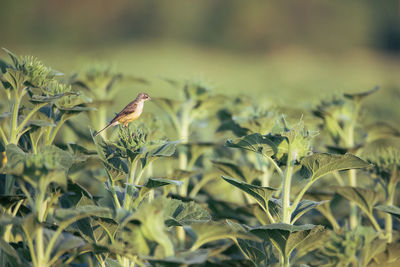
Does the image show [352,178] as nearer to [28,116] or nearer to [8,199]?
[28,116]

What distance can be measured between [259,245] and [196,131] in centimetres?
310

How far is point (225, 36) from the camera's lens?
33.8 m

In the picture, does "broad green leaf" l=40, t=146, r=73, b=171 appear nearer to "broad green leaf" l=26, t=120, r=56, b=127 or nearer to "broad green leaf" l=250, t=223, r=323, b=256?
"broad green leaf" l=26, t=120, r=56, b=127

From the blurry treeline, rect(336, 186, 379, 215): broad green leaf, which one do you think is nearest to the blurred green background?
the blurry treeline

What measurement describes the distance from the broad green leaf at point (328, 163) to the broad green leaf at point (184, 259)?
3.33 ft

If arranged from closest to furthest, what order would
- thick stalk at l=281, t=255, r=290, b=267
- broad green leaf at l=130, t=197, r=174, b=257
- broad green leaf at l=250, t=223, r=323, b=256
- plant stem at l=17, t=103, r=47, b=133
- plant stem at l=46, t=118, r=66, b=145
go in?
1. broad green leaf at l=130, t=197, r=174, b=257
2. broad green leaf at l=250, t=223, r=323, b=256
3. thick stalk at l=281, t=255, r=290, b=267
4. plant stem at l=17, t=103, r=47, b=133
5. plant stem at l=46, t=118, r=66, b=145

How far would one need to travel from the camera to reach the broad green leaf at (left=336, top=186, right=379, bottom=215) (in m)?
4.54

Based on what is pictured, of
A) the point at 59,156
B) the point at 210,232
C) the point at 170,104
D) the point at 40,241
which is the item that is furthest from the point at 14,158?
the point at 170,104

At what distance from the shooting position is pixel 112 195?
12.6 feet

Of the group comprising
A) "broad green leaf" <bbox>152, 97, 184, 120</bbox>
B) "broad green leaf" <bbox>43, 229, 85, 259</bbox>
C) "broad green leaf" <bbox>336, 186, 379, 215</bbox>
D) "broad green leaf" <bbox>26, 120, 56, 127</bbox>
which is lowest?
"broad green leaf" <bbox>43, 229, 85, 259</bbox>

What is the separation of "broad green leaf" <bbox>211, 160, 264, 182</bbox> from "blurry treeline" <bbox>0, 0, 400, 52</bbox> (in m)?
27.0

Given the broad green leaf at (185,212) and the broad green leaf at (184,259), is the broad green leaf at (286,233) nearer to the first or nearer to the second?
the broad green leaf at (185,212)

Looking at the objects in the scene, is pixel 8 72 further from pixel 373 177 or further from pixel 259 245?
pixel 373 177

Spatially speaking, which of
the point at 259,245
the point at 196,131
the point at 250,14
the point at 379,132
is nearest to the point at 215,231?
the point at 259,245
